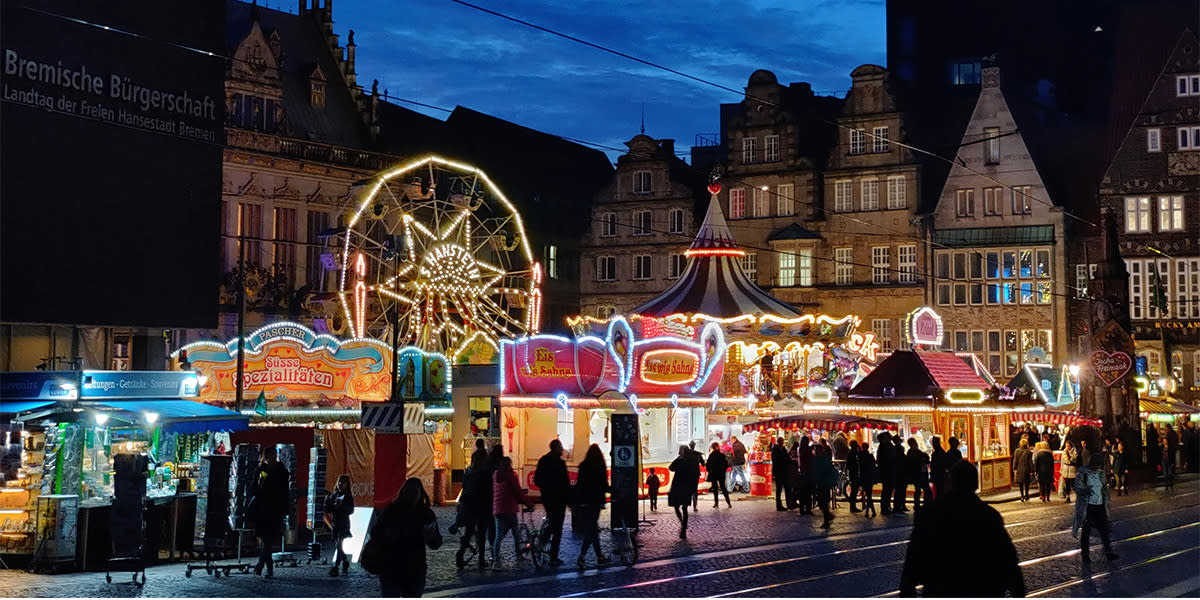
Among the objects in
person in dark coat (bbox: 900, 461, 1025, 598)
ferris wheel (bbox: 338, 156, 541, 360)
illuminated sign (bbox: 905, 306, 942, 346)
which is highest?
ferris wheel (bbox: 338, 156, 541, 360)

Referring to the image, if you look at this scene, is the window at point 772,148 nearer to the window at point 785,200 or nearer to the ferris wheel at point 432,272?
the window at point 785,200

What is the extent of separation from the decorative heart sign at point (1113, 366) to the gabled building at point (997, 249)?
35.0 feet

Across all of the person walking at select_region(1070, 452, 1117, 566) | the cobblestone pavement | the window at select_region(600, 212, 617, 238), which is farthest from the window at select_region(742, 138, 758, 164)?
the person walking at select_region(1070, 452, 1117, 566)

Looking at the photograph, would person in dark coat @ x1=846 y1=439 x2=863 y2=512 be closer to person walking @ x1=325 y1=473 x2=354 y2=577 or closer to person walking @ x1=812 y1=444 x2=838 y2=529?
person walking @ x1=812 y1=444 x2=838 y2=529

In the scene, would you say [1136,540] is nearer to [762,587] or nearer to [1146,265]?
[762,587]

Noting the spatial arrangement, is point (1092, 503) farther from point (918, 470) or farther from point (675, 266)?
point (675, 266)

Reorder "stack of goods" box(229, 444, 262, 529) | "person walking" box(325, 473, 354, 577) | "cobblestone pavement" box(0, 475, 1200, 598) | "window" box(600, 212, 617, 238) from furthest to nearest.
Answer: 1. "window" box(600, 212, 617, 238)
2. "stack of goods" box(229, 444, 262, 529)
3. "person walking" box(325, 473, 354, 577)
4. "cobblestone pavement" box(0, 475, 1200, 598)

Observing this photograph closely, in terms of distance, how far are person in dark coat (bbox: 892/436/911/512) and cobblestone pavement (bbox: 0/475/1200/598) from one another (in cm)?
338

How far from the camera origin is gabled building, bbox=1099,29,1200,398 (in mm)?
53156

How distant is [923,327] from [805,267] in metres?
16.7

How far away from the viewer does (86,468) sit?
71.6 ft

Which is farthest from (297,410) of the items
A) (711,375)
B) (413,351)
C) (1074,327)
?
(1074,327)

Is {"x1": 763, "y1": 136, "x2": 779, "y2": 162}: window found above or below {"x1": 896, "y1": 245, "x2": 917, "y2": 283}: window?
above

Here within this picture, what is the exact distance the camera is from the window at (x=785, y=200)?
5544cm
